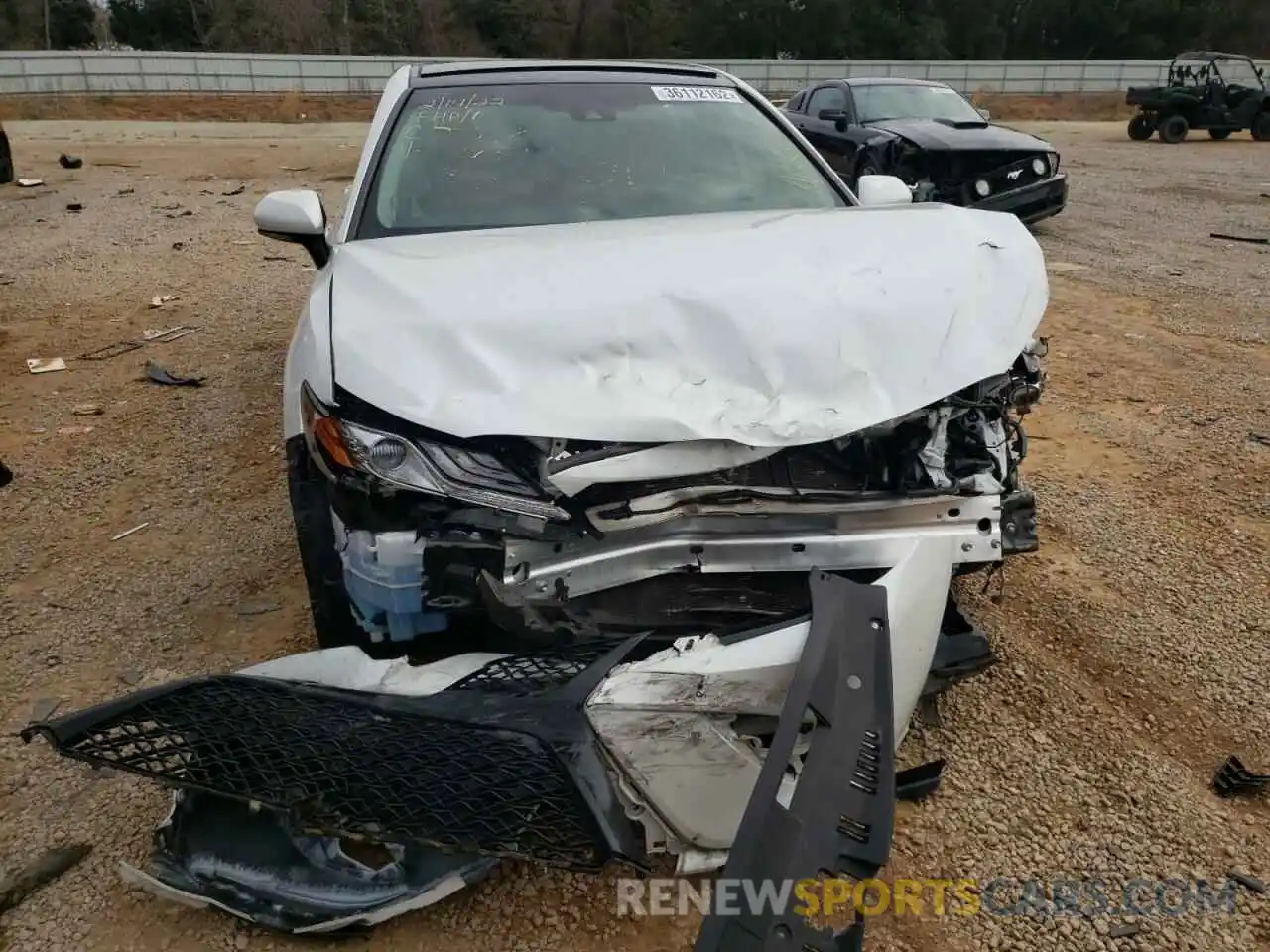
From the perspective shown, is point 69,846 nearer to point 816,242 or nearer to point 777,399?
point 777,399

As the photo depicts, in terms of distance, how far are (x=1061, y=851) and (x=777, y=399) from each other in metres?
1.28

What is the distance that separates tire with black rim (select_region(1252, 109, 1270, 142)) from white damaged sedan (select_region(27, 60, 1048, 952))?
20.8m

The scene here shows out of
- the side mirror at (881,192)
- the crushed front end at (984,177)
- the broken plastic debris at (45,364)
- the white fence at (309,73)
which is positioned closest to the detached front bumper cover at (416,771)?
the side mirror at (881,192)

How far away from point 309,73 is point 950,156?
25777 millimetres

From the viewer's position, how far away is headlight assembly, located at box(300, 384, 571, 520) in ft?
6.52

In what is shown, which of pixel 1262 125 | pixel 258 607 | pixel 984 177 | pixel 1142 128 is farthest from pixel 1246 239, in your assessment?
pixel 1142 128

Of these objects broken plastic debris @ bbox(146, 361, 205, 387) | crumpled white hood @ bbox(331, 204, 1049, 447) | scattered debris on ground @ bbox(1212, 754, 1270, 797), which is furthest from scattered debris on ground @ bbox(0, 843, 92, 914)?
broken plastic debris @ bbox(146, 361, 205, 387)

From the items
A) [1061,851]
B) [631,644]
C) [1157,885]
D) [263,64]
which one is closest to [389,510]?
[631,644]

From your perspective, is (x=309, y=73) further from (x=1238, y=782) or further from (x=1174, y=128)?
(x=1238, y=782)

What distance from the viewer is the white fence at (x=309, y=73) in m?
25.7

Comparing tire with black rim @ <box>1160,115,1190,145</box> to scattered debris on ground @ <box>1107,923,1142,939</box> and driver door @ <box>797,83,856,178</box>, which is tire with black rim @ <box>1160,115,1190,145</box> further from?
scattered debris on ground @ <box>1107,923,1142,939</box>

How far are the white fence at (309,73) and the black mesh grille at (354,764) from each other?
29941 mm

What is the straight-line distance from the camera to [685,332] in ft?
7.04

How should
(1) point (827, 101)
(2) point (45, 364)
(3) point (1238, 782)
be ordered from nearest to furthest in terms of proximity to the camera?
(3) point (1238, 782) < (2) point (45, 364) < (1) point (827, 101)
